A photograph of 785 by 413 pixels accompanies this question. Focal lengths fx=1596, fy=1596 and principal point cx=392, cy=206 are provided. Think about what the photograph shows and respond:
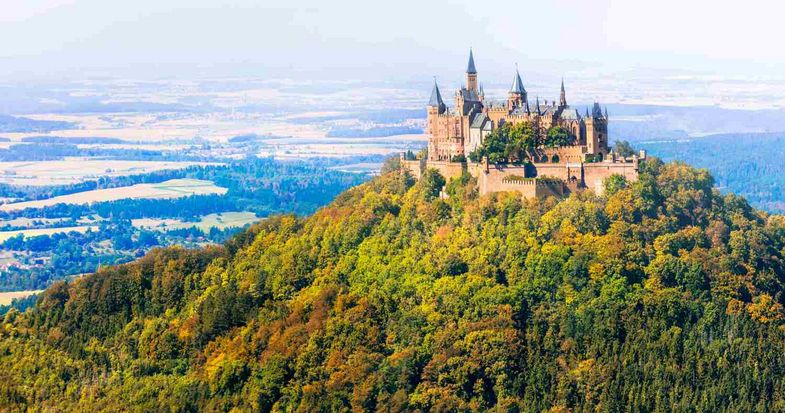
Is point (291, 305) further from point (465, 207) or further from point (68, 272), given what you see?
point (68, 272)

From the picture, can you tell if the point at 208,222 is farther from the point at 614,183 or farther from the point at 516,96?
the point at 614,183

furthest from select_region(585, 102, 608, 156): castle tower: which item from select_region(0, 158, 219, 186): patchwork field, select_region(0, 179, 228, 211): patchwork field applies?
select_region(0, 158, 219, 186): patchwork field

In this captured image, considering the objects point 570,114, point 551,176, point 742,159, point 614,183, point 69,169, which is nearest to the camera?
point 614,183

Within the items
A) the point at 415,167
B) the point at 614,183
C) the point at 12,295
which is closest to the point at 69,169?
the point at 12,295

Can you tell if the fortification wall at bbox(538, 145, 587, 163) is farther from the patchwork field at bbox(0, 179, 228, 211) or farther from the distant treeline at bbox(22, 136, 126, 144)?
the distant treeline at bbox(22, 136, 126, 144)

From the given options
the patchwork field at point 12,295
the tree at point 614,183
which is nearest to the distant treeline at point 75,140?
the patchwork field at point 12,295
